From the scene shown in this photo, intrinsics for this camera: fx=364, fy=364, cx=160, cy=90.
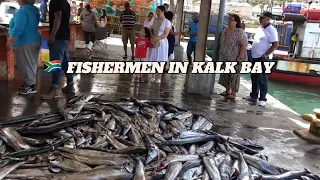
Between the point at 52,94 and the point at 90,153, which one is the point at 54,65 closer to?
the point at 52,94

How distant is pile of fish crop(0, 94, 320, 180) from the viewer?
13.4ft

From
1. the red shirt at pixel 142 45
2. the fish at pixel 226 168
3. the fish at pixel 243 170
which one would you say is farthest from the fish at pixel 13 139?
the red shirt at pixel 142 45

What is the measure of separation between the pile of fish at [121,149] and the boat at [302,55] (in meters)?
12.7

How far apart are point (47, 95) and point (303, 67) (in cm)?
1408

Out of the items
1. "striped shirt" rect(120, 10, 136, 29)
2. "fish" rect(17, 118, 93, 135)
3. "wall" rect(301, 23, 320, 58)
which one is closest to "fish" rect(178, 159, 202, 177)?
"fish" rect(17, 118, 93, 135)

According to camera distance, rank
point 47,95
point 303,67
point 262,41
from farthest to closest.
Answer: point 303,67 → point 262,41 → point 47,95

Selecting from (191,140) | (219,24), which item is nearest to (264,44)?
(219,24)

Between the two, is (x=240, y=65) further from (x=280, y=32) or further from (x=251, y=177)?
(x=280, y=32)

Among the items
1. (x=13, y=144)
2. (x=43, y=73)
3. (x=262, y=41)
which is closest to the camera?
(x=13, y=144)

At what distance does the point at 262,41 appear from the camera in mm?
8414

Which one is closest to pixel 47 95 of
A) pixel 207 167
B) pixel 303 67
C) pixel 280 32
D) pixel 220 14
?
pixel 207 167

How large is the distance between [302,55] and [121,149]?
53.5ft

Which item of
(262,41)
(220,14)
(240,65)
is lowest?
(240,65)

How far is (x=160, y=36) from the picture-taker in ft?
28.6
